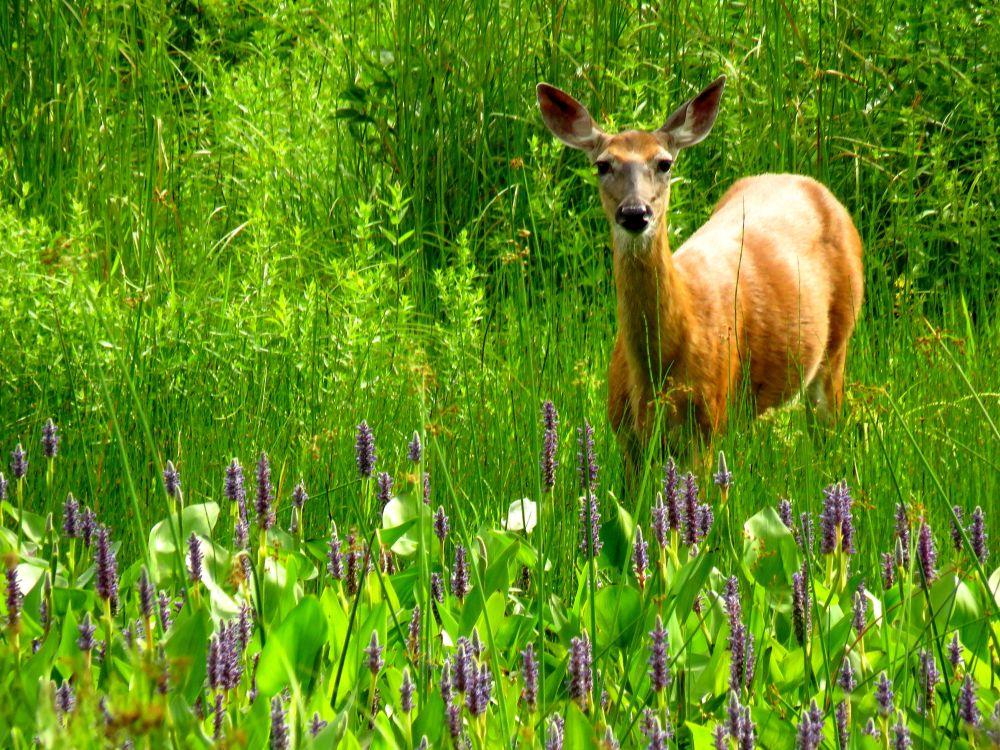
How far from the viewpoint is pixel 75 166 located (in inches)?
218

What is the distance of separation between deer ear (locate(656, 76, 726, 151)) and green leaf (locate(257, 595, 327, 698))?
327 cm

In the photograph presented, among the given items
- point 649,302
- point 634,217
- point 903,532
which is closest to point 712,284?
point 649,302

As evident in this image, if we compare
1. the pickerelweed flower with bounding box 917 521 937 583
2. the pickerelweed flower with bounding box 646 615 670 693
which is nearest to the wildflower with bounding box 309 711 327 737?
the pickerelweed flower with bounding box 646 615 670 693

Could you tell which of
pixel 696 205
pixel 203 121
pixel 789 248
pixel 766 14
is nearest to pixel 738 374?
pixel 789 248

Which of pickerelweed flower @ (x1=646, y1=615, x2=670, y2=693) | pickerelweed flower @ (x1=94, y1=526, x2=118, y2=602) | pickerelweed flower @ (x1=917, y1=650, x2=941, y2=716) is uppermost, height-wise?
pickerelweed flower @ (x1=94, y1=526, x2=118, y2=602)

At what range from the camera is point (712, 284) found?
16.4 feet

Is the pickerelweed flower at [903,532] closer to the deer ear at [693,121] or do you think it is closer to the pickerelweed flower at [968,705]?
the pickerelweed flower at [968,705]

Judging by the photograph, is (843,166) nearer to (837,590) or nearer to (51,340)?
(51,340)

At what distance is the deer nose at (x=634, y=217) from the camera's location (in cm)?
440

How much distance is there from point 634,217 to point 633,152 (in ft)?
1.45

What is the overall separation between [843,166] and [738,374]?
2196mm

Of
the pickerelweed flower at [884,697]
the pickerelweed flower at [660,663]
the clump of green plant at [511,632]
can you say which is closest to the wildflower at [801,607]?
the clump of green plant at [511,632]

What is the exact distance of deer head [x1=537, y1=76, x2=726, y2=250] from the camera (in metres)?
4.50

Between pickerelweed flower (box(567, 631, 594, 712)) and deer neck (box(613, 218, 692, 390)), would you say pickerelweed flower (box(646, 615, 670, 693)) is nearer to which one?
pickerelweed flower (box(567, 631, 594, 712))
